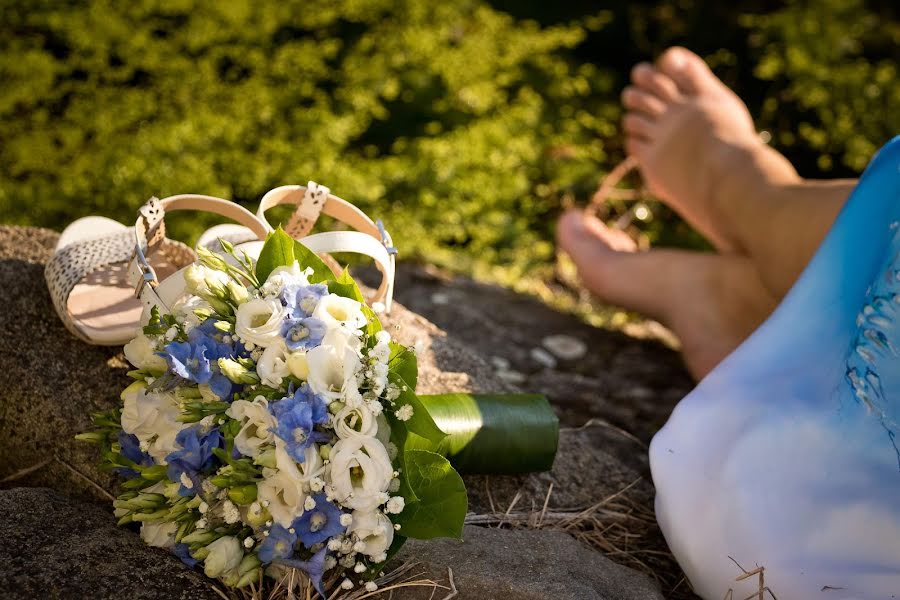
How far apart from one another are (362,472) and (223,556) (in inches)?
7.0

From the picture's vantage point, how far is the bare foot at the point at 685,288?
202 cm

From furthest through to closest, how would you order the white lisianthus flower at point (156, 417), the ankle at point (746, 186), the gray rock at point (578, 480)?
the ankle at point (746, 186)
the gray rock at point (578, 480)
the white lisianthus flower at point (156, 417)

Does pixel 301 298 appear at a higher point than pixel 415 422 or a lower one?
higher

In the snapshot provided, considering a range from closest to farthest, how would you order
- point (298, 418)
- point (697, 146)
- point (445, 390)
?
point (298, 418)
point (445, 390)
point (697, 146)

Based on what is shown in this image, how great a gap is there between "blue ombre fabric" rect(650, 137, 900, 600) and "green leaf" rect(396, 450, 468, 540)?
413 mm

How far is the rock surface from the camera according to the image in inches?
42.4

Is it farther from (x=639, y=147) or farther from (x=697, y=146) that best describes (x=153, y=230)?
(x=639, y=147)

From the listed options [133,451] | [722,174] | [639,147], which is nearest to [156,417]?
[133,451]

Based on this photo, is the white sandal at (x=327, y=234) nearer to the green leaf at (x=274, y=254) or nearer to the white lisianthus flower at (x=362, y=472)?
the green leaf at (x=274, y=254)

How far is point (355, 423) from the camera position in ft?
2.91

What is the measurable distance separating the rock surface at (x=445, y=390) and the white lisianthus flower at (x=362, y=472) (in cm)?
20

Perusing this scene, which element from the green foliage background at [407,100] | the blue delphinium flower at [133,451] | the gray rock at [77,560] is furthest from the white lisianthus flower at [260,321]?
the green foliage background at [407,100]

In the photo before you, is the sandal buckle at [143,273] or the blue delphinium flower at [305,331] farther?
the sandal buckle at [143,273]

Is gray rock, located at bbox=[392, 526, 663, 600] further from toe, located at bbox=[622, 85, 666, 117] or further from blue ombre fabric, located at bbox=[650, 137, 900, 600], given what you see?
toe, located at bbox=[622, 85, 666, 117]
